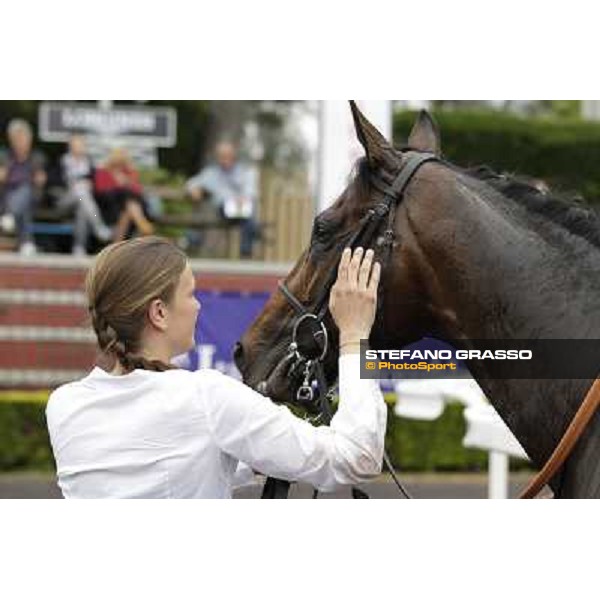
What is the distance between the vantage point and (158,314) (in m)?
2.64

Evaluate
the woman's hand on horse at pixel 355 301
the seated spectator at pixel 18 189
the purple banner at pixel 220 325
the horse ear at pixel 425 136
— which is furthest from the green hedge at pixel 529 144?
the woman's hand on horse at pixel 355 301

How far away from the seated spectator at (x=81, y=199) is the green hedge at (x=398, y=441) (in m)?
2.17

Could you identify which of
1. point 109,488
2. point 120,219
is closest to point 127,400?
point 109,488

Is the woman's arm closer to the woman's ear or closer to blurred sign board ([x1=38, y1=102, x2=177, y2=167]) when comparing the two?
the woman's ear

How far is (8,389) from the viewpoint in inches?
443

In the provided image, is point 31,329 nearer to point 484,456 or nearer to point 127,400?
point 484,456

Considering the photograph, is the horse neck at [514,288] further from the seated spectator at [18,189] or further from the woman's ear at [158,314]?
the seated spectator at [18,189]

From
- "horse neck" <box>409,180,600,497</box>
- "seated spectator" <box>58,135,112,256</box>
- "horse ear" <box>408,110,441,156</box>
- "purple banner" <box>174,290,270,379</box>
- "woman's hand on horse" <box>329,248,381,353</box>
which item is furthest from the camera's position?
"seated spectator" <box>58,135,112,256</box>

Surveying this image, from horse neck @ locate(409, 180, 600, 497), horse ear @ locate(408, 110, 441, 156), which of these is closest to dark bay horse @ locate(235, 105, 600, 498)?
horse neck @ locate(409, 180, 600, 497)

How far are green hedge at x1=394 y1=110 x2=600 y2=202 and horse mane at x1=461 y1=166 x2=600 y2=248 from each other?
1335 cm

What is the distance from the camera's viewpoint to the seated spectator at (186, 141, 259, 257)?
534 inches

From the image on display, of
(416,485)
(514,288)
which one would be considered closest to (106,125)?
(416,485)

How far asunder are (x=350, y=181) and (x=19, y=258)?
8.05 metres

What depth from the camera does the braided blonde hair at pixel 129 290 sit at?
2.61 meters
